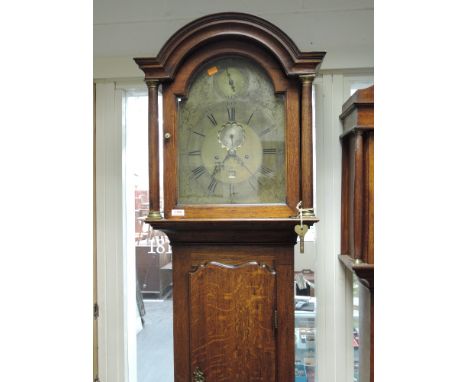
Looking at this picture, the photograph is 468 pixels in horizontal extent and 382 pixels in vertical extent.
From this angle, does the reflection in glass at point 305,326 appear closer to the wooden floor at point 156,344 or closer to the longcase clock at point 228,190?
the longcase clock at point 228,190

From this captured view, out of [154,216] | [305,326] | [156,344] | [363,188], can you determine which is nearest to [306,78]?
Answer: [363,188]

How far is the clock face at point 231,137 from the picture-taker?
1.11m

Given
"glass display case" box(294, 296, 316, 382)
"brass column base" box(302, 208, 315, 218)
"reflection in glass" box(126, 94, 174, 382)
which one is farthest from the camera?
"reflection in glass" box(126, 94, 174, 382)

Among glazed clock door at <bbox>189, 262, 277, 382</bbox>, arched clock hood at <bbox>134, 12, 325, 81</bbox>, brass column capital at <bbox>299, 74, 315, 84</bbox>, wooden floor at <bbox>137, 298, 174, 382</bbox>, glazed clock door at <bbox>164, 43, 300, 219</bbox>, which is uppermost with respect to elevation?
arched clock hood at <bbox>134, 12, 325, 81</bbox>

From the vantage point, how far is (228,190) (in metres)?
1.13

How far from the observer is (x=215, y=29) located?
108 cm

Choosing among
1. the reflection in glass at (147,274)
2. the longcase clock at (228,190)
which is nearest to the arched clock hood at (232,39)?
the longcase clock at (228,190)

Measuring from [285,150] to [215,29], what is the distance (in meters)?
0.40

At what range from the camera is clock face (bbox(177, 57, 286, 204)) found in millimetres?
1112

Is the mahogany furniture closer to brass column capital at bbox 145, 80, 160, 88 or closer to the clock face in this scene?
the clock face

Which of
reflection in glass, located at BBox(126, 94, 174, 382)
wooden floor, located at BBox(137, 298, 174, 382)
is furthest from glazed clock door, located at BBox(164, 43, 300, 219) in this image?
wooden floor, located at BBox(137, 298, 174, 382)

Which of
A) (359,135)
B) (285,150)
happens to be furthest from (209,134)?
(359,135)

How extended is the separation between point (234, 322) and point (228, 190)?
40cm
